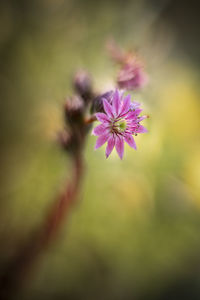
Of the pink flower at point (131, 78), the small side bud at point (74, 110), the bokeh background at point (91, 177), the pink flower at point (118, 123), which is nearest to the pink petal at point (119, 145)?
the pink flower at point (118, 123)

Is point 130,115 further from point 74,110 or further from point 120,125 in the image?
point 74,110

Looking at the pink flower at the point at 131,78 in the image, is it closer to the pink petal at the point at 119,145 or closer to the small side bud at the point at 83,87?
the small side bud at the point at 83,87

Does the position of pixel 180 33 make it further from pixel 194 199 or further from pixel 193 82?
pixel 194 199

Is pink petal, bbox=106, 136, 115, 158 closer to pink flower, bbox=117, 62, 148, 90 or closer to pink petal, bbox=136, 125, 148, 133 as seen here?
pink petal, bbox=136, 125, 148, 133

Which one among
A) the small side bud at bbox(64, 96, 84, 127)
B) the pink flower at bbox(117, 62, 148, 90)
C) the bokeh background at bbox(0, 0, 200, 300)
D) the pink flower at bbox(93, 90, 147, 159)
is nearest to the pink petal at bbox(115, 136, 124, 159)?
the pink flower at bbox(93, 90, 147, 159)

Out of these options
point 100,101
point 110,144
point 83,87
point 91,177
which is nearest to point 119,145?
point 110,144
